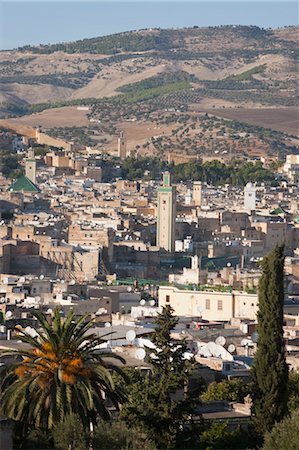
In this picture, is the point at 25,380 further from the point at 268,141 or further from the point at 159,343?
the point at 268,141

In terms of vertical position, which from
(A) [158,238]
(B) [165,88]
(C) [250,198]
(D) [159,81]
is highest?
(D) [159,81]

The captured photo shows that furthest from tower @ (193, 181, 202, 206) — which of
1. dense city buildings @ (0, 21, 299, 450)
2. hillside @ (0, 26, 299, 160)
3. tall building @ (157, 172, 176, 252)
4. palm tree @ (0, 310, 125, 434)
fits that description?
palm tree @ (0, 310, 125, 434)

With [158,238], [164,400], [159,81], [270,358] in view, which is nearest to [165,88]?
[159,81]

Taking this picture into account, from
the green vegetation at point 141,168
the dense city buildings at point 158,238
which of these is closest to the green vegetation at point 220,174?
the dense city buildings at point 158,238

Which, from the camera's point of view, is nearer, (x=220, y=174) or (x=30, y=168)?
(x=30, y=168)

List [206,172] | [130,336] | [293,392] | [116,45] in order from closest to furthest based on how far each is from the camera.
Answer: [293,392], [130,336], [206,172], [116,45]

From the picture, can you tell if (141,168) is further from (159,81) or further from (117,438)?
(159,81)

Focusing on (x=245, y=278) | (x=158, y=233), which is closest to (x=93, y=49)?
(x=158, y=233)
